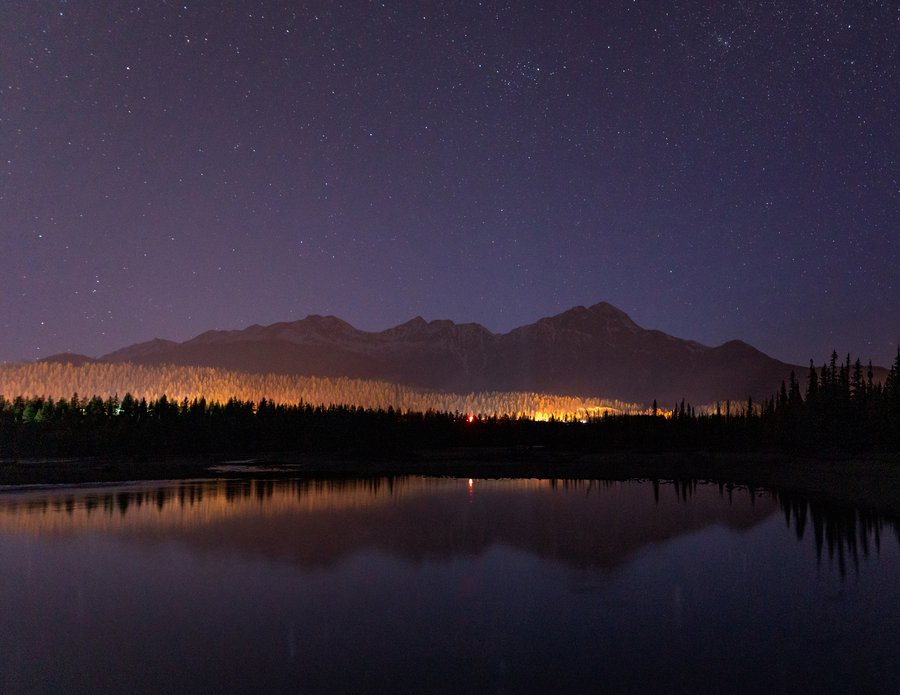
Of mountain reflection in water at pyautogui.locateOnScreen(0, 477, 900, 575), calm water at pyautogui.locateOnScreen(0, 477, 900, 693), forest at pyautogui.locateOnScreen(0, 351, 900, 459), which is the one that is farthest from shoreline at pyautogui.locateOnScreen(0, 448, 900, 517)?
calm water at pyautogui.locateOnScreen(0, 477, 900, 693)

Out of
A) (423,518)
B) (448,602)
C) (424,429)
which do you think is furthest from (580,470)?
(448,602)

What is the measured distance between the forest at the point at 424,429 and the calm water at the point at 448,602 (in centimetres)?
6464

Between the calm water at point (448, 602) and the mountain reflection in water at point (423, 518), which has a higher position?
the calm water at point (448, 602)

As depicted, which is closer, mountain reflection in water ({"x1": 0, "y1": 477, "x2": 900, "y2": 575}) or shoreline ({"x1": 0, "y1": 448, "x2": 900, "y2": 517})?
mountain reflection in water ({"x1": 0, "y1": 477, "x2": 900, "y2": 575})

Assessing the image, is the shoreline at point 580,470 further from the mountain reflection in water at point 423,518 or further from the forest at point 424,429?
the forest at point 424,429

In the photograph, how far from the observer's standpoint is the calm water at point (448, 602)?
17.2 metres

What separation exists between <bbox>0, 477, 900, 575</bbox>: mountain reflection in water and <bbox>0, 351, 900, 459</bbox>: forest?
4581 centimetres

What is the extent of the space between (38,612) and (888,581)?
3137cm

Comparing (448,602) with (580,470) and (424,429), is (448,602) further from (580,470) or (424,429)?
(424,429)

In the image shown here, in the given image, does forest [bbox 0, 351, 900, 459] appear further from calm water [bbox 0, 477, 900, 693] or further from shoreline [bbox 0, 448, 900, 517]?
calm water [bbox 0, 477, 900, 693]

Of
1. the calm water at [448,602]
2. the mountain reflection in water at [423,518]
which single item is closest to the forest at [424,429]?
the mountain reflection in water at [423,518]

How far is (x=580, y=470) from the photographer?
97.3 metres

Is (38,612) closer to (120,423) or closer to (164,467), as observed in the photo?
(164,467)

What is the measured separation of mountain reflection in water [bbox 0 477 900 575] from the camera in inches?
1385
